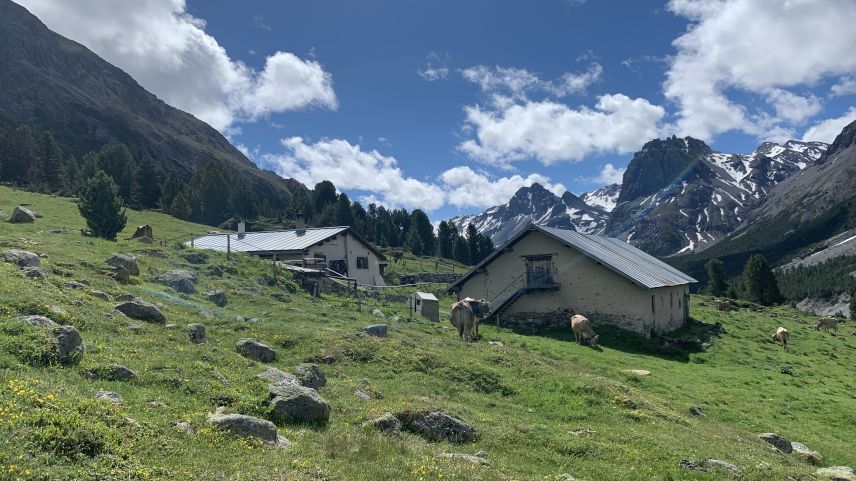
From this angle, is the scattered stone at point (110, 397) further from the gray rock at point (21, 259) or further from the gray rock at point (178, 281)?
the gray rock at point (178, 281)

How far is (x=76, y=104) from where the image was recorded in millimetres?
176625

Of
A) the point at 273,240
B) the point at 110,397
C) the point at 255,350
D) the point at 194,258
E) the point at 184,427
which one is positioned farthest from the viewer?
the point at 273,240

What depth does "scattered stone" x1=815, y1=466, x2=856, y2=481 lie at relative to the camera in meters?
13.2

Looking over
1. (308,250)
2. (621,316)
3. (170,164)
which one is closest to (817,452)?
(621,316)

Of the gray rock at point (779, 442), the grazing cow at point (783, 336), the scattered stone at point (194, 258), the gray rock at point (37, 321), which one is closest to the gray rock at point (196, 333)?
the gray rock at point (37, 321)

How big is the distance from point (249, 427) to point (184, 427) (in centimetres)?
109

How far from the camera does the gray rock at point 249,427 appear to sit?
374 inches

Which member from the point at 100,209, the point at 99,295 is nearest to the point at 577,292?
the point at 99,295

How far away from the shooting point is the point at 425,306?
36.3m

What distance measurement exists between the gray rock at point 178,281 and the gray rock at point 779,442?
25400 millimetres

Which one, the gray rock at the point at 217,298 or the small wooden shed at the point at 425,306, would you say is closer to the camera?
the gray rock at the point at 217,298

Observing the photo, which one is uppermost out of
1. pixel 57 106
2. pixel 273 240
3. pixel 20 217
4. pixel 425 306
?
pixel 57 106

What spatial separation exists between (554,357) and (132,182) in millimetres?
92755

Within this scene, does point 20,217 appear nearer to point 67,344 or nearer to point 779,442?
point 67,344
